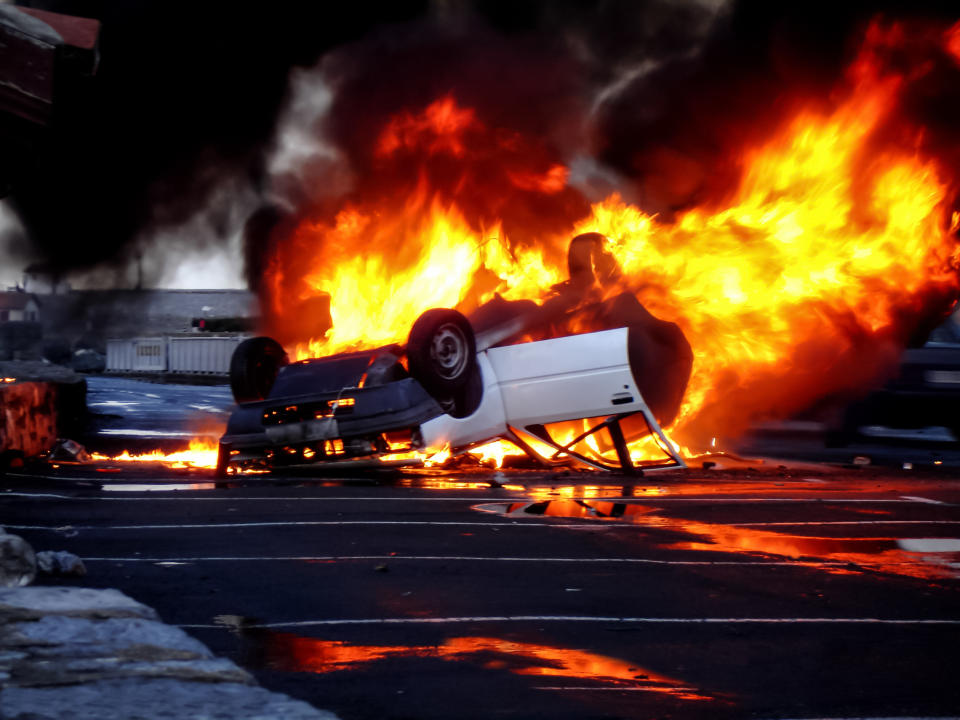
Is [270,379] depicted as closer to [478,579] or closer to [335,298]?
[335,298]

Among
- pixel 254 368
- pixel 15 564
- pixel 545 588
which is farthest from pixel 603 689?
pixel 254 368

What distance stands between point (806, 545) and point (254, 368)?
294 inches

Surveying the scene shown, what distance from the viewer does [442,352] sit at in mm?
13219

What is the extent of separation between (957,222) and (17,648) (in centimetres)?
1520

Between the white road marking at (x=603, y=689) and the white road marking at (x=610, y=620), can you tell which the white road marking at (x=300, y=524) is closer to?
the white road marking at (x=610, y=620)

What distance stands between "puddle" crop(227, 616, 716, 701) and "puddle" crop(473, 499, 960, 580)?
123 inches

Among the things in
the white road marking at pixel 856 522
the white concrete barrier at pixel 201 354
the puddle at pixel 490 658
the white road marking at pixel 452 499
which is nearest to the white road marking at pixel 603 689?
the puddle at pixel 490 658

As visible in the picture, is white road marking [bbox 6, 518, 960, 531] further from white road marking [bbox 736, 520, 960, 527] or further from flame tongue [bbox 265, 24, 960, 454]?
flame tongue [bbox 265, 24, 960, 454]

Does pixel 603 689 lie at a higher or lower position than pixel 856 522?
lower

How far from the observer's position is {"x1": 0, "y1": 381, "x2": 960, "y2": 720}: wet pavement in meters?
5.17

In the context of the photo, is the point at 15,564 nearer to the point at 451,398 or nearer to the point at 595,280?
the point at 451,398

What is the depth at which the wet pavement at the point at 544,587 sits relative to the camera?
17.0 feet

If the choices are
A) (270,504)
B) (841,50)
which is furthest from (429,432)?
(841,50)

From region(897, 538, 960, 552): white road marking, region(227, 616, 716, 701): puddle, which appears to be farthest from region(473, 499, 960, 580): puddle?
region(227, 616, 716, 701): puddle
